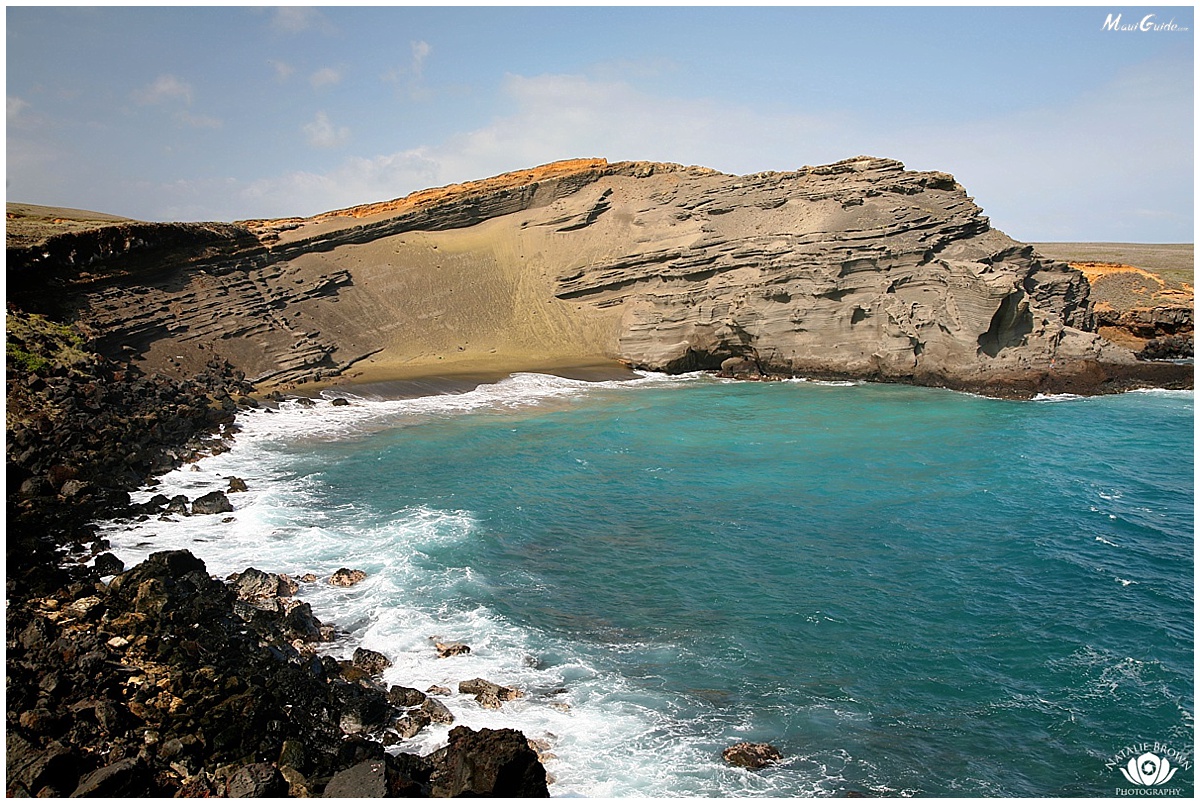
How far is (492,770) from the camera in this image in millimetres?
7152

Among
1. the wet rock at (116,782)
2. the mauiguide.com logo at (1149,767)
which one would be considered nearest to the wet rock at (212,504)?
the wet rock at (116,782)

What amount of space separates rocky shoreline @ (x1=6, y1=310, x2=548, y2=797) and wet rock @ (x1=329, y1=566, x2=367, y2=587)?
0.04 m

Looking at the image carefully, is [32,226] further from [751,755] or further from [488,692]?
[751,755]

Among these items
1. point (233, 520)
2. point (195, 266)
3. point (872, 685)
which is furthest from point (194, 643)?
point (195, 266)

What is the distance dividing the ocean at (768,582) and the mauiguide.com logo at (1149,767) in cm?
6

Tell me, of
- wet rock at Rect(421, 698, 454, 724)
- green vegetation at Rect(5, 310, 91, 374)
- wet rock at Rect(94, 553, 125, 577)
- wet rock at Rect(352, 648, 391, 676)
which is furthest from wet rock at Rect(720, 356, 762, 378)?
wet rock at Rect(421, 698, 454, 724)

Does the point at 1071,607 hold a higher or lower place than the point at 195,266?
lower

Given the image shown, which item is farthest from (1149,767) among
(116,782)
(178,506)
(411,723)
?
(178,506)

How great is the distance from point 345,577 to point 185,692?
4309 millimetres

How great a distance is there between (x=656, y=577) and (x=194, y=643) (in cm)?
701

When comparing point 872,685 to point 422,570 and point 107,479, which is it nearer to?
point 422,570

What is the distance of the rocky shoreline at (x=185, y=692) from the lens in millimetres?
7207

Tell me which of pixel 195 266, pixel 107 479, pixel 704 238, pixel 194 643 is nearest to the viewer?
pixel 194 643

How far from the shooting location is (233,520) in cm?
1568
